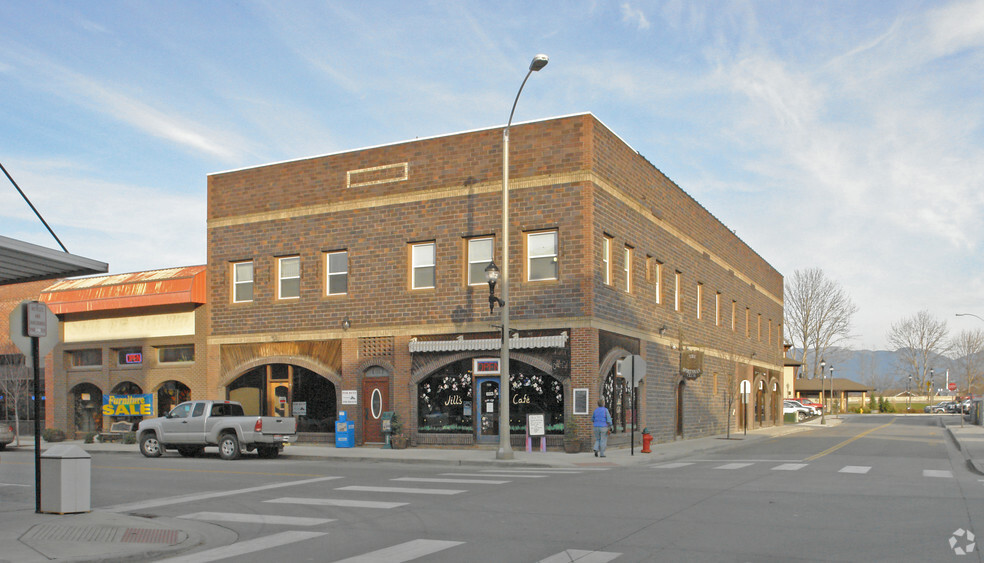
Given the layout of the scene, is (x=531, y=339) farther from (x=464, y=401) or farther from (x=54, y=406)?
(x=54, y=406)

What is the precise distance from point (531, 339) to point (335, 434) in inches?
307

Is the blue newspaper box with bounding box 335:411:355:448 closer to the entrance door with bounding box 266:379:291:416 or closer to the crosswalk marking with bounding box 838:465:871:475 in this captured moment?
the entrance door with bounding box 266:379:291:416

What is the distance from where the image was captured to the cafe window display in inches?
1050

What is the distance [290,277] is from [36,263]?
18752 mm

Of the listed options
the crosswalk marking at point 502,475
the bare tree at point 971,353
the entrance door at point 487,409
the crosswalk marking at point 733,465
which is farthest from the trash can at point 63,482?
the bare tree at point 971,353

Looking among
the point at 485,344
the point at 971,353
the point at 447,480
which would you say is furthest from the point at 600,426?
the point at 971,353

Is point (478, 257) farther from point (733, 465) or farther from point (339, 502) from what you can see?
point (339, 502)

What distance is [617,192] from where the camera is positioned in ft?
93.8

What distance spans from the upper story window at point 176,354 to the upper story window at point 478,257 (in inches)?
475

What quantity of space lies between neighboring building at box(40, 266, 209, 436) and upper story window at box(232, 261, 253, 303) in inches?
49.0

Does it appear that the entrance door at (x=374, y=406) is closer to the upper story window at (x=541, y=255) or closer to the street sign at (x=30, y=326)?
the upper story window at (x=541, y=255)

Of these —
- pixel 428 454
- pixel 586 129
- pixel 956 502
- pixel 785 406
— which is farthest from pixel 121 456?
pixel 785 406

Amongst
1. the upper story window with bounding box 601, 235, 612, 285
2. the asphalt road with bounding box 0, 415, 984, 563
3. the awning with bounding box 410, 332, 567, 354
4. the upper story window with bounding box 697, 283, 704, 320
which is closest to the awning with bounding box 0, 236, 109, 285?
the asphalt road with bounding box 0, 415, 984, 563

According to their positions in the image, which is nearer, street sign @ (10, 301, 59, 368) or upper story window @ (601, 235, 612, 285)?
street sign @ (10, 301, 59, 368)
